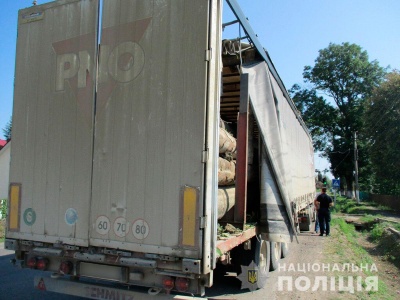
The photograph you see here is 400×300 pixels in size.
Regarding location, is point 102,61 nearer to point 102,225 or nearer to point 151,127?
point 151,127

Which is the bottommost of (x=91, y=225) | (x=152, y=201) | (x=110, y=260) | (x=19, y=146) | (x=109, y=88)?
(x=110, y=260)

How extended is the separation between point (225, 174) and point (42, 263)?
9.72 ft

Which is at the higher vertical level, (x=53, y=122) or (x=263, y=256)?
(x=53, y=122)

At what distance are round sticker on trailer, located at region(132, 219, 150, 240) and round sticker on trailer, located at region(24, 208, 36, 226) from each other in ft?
4.78

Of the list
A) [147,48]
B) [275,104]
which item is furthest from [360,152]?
[147,48]

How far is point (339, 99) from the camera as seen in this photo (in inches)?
1716

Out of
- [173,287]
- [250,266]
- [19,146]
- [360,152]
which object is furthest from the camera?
[360,152]

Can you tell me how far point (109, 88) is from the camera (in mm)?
4102

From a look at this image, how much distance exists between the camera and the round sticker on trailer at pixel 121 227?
12.7 ft

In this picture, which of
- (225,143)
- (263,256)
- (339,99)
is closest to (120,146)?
(225,143)

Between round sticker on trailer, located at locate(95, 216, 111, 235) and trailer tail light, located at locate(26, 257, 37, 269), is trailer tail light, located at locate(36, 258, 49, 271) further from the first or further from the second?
round sticker on trailer, located at locate(95, 216, 111, 235)

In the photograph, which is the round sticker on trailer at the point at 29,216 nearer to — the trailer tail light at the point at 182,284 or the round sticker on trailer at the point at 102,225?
the round sticker on trailer at the point at 102,225

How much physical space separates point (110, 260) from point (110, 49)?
2.38m

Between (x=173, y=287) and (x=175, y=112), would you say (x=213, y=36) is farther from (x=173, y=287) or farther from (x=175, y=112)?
(x=173, y=287)
